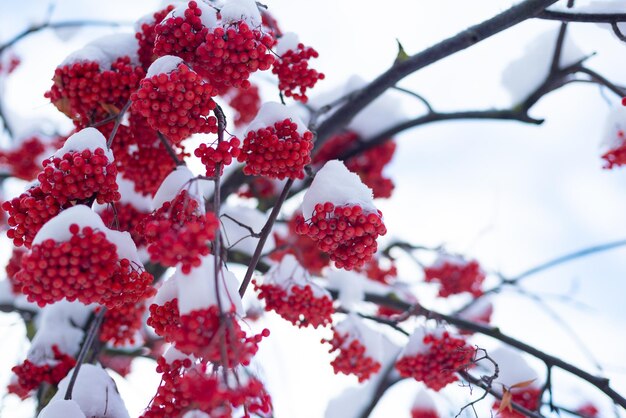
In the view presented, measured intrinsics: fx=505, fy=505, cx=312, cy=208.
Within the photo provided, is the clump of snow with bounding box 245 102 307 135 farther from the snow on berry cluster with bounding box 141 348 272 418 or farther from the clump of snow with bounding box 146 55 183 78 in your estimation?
the snow on berry cluster with bounding box 141 348 272 418

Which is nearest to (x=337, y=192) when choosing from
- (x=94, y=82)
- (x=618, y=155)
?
(x=94, y=82)

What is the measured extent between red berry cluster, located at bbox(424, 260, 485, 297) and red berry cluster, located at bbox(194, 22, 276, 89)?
9.87 ft

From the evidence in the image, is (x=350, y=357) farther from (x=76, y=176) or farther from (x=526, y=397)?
(x=76, y=176)

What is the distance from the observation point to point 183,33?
1515mm

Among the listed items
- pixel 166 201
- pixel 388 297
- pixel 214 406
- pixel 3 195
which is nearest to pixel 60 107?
pixel 166 201

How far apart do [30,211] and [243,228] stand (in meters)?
1.81

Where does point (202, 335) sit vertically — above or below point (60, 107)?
below

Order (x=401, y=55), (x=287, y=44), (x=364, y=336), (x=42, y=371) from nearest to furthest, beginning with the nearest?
(x=287, y=44) < (x=401, y=55) < (x=42, y=371) < (x=364, y=336)

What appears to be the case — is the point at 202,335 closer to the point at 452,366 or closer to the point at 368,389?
the point at 452,366

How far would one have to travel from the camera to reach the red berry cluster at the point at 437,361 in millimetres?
2176

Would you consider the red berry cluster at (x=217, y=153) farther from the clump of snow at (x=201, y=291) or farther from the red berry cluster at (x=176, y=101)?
the clump of snow at (x=201, y=291)

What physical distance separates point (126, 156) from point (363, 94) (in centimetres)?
111

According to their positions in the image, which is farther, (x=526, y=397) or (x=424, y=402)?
(x=424, y=402)

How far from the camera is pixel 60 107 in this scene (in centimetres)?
190
